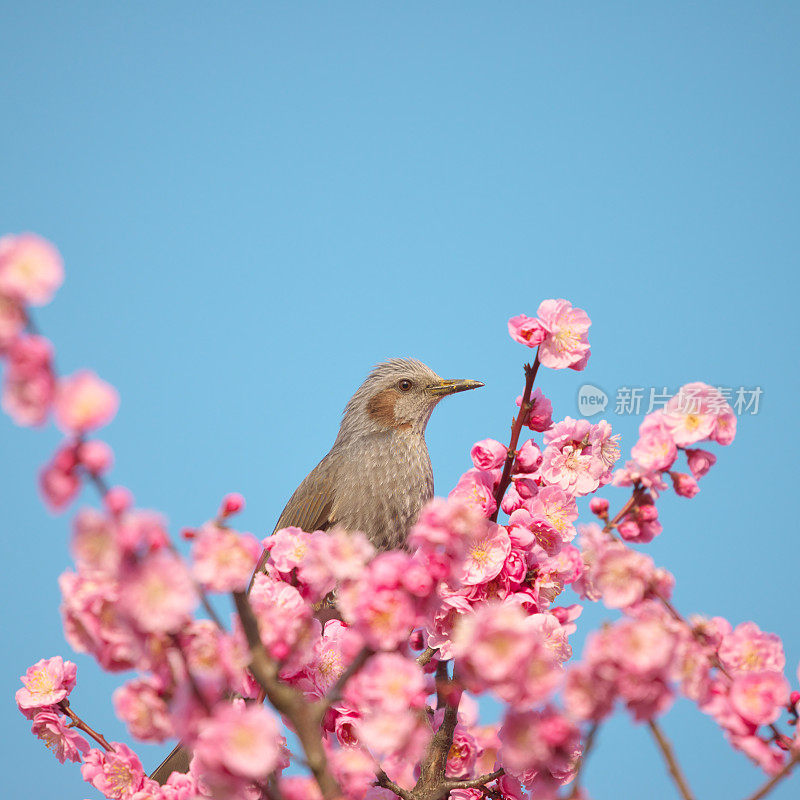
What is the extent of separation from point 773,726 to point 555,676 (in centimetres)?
62

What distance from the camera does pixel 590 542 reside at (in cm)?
123

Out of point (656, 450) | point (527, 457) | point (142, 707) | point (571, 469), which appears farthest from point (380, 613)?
point (571, 469)

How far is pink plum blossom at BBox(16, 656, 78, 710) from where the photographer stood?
2.02m

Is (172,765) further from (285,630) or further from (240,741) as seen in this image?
(240,741)

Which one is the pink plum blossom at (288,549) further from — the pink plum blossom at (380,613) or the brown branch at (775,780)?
the brown branch at (775,780)

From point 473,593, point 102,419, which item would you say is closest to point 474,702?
point 473,593

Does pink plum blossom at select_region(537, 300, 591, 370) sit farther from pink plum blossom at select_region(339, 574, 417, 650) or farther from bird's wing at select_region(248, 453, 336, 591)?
bird's wing at select_region(248, 453, 336, 591)

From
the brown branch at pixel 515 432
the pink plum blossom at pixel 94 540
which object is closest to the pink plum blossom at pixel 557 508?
the brown branch at pixel 515 432

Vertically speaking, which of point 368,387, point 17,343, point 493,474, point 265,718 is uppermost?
point 368,387

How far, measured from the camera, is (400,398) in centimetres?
403

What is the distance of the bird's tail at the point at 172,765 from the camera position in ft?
8.27

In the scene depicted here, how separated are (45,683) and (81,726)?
0.15 meters

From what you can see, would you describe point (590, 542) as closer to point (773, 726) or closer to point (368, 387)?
point (773, 726)

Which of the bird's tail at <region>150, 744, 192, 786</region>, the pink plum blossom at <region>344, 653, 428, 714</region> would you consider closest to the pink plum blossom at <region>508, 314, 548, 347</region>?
the pink plum blossom at <region>344, 653, 428, 714</region>
